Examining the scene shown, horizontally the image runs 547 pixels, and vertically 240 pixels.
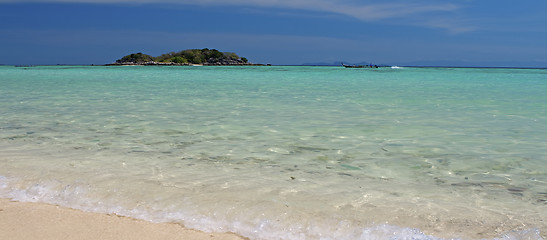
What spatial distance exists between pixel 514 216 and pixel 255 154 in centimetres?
336

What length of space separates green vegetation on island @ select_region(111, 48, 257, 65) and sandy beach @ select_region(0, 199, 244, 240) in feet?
604

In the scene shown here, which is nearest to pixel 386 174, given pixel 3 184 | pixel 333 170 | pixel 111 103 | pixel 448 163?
pixel 333 170

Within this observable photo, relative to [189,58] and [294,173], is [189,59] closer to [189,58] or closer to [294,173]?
[189,58]

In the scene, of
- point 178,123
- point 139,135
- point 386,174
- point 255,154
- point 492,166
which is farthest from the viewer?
point 178,123

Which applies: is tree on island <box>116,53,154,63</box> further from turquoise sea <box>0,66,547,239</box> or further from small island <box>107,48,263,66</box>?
turquoise sea <box>0,66,547,239</box>

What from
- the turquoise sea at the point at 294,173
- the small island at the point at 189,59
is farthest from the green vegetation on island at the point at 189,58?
the turquoise sea at the point at 294,173

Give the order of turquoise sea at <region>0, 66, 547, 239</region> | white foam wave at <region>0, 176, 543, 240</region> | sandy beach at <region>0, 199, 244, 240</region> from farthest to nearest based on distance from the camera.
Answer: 1. turquoise sea at <region>0, 66, 547, 239</region>
2. white foam wave at <region>0, 176, 543, 240</region>
3. sandy beach at <region>0, 199, 244, 240</region>

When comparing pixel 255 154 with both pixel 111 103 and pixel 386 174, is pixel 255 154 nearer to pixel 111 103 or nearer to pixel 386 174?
pixel 386 174

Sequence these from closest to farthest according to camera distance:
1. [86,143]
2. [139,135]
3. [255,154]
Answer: [255,154]
[86,143]
[139,135]

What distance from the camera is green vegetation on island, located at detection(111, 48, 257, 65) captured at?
188m

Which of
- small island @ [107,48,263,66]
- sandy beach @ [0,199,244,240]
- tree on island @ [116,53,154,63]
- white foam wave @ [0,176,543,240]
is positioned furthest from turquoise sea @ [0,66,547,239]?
tree on island @ [116,53,154,63]

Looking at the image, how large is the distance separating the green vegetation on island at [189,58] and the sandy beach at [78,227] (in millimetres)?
184146

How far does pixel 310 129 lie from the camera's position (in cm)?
842

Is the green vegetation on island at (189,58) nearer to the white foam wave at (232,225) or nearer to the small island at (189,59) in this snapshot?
the small island at (189,59)
